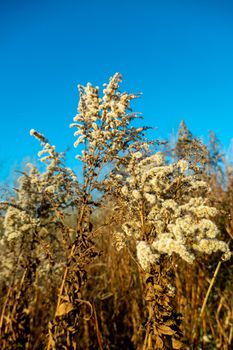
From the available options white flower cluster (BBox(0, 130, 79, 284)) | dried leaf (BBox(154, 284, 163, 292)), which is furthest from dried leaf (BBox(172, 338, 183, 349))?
white flower cluster (BBox(0, 130, 79, 284))

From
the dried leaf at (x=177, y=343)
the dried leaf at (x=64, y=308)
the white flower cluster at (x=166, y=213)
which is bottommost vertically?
the dried leaf at (x=177, y=343)

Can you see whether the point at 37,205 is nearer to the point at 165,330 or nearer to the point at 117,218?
the point at 117,218

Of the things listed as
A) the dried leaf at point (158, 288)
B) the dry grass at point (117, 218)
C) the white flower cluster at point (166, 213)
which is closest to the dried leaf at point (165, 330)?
the dry grass at point (117, 218)

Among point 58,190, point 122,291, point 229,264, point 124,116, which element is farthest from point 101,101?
point 229,264

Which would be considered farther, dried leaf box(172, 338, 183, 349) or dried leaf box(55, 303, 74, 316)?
dried leaf box(55, 303, 74, 316)

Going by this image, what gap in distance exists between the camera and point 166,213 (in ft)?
5.73

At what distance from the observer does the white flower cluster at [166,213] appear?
4.88 ft

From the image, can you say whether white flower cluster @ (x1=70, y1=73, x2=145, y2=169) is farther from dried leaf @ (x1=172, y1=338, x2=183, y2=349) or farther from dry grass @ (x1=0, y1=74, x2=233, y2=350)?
dried leaf @ (x1=172, y1=338, x2=183, y2=349)

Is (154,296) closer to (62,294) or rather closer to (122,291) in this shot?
(62,294)

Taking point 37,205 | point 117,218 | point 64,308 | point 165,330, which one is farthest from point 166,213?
point 37,205

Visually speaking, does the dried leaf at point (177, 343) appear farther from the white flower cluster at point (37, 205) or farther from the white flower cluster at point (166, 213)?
the white flower cluster at point (37, 205)

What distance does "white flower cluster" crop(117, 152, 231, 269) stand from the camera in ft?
4.88

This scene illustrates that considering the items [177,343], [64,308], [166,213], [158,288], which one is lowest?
[177,343]

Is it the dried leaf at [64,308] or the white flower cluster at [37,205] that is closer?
the dried leaf at [64,308]
